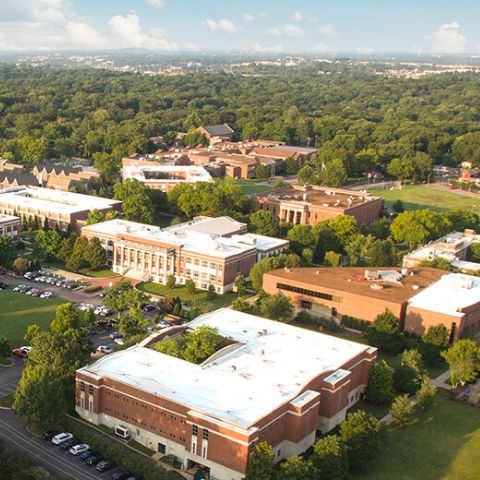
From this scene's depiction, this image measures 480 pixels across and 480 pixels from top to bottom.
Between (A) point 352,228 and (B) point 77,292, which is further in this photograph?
(A) point 352,228

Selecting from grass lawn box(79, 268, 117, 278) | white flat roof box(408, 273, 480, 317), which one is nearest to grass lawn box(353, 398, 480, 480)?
white flat roof box(408, 273, 480, 317)

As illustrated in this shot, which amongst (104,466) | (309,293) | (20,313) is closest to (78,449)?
(104,466)

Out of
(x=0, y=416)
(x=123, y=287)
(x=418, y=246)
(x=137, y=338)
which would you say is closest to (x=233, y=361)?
(x=137, y=338)

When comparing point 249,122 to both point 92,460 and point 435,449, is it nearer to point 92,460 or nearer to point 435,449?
point 435,449

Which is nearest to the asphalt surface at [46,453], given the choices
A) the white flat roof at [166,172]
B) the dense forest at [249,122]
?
the white flat roof at [166,172]

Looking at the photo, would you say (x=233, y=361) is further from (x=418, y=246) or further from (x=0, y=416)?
(x=418, y=246)

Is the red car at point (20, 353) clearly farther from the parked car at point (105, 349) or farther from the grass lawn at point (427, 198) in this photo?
the grass lawn at point (427, 198)
